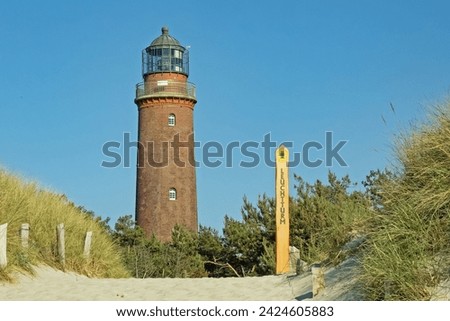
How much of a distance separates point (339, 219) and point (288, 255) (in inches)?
40.8

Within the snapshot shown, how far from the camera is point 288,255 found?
12.8 meters

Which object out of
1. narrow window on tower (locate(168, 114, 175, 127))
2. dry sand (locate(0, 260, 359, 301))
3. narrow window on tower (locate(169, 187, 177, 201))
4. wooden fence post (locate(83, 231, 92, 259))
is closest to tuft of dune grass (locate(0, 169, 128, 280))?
wooden fence post (locate(83, 231, 92, 259))

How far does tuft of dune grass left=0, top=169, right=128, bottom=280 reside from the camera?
45.1 feet

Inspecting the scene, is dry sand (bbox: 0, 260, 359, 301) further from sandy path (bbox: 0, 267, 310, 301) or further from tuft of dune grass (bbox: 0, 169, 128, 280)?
tuft of dune grass (bbox: 0, 169, 128, 280)

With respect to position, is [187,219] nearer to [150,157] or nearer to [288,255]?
[150,157]

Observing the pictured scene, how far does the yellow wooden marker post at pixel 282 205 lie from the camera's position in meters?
12.7

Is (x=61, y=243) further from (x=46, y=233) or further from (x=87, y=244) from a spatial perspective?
(x=87, y=244)

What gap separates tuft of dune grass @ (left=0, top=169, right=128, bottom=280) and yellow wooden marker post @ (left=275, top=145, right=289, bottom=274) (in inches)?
163

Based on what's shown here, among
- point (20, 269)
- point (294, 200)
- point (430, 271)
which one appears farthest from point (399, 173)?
point (294, 200)

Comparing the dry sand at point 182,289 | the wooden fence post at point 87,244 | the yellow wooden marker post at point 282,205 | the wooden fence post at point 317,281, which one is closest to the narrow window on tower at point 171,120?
the wooden fence post at point 87,244

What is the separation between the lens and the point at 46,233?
1483 centimetres

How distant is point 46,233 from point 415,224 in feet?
26.1

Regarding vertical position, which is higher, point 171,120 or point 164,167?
point 171,120

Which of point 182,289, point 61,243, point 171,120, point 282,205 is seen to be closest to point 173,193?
point 171,120
